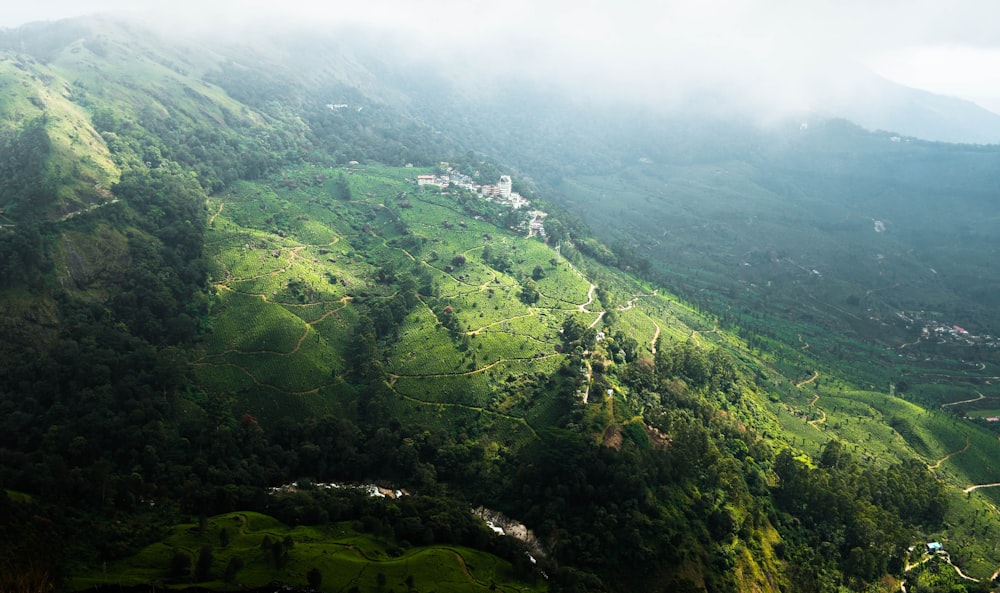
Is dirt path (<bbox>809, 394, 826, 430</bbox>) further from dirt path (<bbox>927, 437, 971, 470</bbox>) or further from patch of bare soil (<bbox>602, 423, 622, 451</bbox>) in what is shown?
patch of bare soil (<bbox>602, 423, 622, 451</bbox>)

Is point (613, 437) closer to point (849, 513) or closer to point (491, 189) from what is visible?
point (849, 513)

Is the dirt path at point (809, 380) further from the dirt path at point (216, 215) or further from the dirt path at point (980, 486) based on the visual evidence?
the dirt path at point (216, 215)

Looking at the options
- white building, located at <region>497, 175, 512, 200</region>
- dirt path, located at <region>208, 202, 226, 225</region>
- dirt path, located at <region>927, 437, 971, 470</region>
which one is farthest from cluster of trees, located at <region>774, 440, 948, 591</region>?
dirt path, located at <region>208, 202, 226, 225</region>

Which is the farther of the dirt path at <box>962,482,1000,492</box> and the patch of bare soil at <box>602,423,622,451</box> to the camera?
the dirt path at <box>962,482,1000,492</box>

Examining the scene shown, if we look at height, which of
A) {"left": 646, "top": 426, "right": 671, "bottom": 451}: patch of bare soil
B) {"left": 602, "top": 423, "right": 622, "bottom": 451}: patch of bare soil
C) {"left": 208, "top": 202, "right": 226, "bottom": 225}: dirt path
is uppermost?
{"left": 208, "top": 202, "right": 226, "bottom": 225}: dirt path

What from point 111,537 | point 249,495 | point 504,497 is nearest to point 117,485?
point 111,537

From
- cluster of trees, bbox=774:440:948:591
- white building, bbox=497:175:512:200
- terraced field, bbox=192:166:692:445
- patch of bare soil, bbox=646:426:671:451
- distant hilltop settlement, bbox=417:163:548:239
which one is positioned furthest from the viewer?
white building, bbox=497:175:512:200
